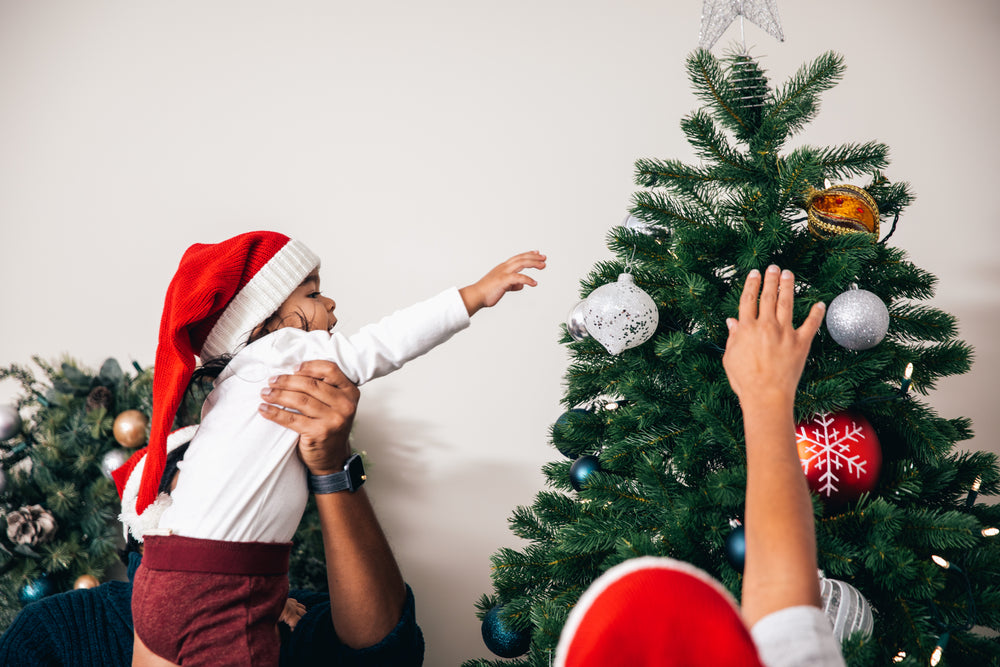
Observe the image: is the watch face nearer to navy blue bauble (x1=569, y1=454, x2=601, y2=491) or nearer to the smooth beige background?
navy blue bauble (x1=569, y1=454, x2=601, y2=491)

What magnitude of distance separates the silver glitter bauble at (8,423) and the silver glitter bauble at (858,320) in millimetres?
1804

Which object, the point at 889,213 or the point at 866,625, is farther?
the point at 889,213

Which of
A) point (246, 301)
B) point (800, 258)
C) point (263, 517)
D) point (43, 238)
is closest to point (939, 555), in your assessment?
point (800, 258)

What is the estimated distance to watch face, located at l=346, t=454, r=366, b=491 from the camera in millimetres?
1202

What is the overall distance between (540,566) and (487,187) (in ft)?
4.04

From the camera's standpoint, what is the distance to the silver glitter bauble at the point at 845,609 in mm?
774

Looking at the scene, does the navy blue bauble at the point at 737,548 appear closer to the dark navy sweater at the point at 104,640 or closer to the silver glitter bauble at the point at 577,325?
the silver glitter bauble at the point at 577,325

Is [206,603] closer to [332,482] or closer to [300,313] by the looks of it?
[332,482]

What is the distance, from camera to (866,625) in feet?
2.58

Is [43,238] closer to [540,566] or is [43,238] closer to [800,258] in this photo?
[540,566]

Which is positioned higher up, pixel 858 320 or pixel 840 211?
pixel 840 211

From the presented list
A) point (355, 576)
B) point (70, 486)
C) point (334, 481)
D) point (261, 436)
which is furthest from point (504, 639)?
point (70, 486)

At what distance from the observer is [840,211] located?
932 millimetres

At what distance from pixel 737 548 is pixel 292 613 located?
0.93m
